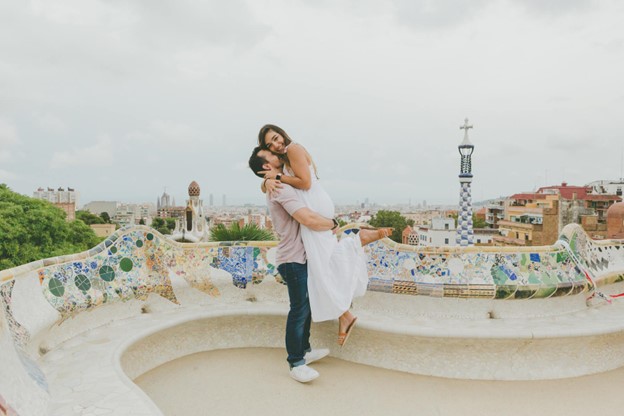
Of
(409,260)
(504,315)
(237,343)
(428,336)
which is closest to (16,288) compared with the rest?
(237,343)

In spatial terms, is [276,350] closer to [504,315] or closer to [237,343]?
[237,343]

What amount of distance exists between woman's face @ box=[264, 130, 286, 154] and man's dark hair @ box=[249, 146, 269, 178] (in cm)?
9

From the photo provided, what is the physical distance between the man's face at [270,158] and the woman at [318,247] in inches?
1.2

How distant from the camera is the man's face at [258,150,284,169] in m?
3.12

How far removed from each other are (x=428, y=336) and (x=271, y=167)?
1.65 meters

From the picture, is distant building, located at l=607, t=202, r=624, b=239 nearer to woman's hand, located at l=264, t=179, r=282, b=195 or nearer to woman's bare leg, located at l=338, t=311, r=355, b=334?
woman's bare leg, located at l=338, t=311, r=355, b=334

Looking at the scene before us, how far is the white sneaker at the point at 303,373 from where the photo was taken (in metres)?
3.07

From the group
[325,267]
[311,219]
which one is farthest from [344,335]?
[311,219]

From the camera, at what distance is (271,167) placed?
10.3ft

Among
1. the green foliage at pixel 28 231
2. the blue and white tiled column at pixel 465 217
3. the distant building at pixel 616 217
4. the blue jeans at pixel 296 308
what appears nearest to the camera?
the blue jeans at pixel 296 308

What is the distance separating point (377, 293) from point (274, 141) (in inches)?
74.8

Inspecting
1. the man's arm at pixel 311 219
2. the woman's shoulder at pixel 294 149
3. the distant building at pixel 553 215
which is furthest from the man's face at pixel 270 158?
the distant building at pixel 553 215

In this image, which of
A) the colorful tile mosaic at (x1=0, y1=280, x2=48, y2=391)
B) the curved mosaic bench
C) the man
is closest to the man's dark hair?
the man

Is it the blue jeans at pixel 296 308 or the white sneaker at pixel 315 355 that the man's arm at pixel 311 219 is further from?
the white sneaker at pixel 315 355
